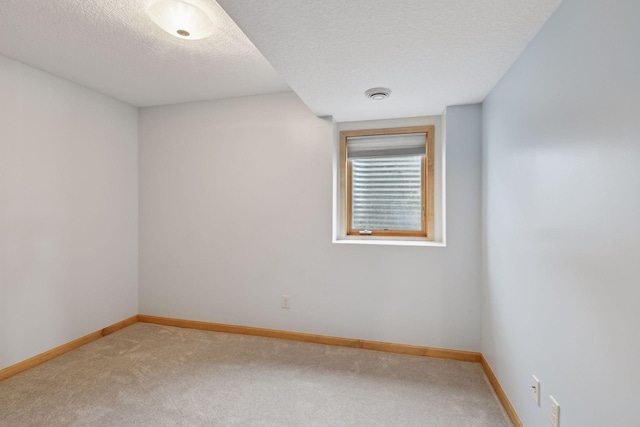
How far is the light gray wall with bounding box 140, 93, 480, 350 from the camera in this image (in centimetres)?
267

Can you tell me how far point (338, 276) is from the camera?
9.56 ft

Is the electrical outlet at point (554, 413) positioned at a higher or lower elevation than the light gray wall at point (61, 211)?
lower

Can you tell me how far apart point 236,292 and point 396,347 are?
167 cm

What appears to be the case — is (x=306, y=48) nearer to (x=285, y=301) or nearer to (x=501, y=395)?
(x=285, y=301)

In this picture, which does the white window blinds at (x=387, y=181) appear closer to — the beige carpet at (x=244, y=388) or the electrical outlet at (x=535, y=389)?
the beige carpet at (x=244, y=388)

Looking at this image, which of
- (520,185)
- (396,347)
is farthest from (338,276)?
(520,185)

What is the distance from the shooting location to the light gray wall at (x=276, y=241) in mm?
2666

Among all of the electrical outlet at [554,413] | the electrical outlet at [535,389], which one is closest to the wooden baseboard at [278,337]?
the electrical outlet at [535,389]

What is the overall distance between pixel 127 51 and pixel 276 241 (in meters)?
1.95

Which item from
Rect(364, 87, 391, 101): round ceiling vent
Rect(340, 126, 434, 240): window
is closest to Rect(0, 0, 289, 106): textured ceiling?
Rect(364, 87, 391, 101): round ceiling vent

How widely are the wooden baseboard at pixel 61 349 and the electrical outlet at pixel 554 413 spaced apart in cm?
354

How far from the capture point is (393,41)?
1606 mm

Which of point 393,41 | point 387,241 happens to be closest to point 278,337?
point 387,241

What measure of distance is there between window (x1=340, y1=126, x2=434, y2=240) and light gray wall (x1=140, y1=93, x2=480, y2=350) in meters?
0.29
